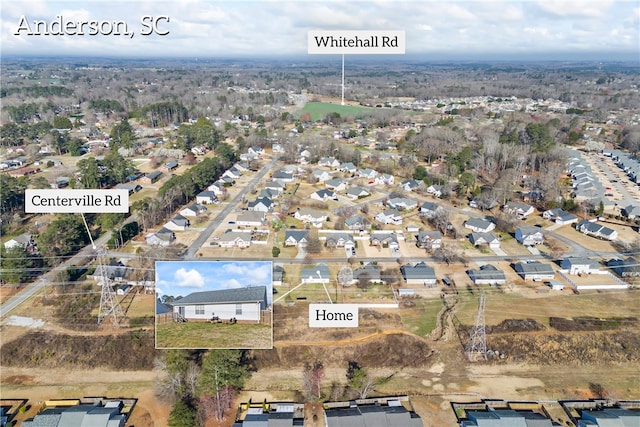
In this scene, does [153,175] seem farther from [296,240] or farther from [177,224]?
[296,240]

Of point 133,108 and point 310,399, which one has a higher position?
point 133,108

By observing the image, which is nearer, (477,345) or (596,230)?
(477,345)

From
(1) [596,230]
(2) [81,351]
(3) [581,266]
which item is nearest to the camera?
(2) [81,351]

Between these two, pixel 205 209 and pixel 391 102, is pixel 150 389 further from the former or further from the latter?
pixel 391 102

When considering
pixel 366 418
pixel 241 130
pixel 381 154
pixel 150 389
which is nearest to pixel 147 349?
pixel 150 389

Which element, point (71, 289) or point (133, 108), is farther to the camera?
point (133, 108)

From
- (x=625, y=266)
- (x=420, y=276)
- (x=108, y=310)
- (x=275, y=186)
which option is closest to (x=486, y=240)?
(x=420, y=276)
